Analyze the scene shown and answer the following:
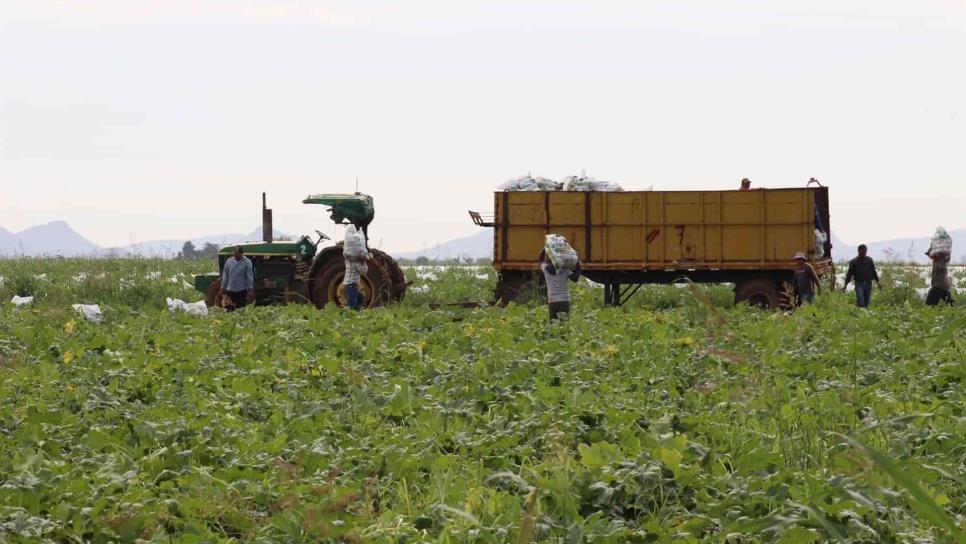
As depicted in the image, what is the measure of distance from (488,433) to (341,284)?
11.6 m

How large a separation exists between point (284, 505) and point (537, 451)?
2.25m

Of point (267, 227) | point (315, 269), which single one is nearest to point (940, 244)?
point (315, 269)

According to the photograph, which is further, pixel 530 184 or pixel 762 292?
pixel 530 184

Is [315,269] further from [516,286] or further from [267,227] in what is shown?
[516,286]

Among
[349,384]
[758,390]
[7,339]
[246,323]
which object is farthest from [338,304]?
[758,390]

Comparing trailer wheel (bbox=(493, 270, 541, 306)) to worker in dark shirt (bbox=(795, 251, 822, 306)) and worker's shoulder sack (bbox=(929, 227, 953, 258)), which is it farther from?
worker's shoulder sack (bbox=(929, 227, 953, 258))

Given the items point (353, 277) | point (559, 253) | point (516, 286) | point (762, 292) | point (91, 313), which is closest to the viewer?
point (559, 253)

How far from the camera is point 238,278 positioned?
58.1 feet

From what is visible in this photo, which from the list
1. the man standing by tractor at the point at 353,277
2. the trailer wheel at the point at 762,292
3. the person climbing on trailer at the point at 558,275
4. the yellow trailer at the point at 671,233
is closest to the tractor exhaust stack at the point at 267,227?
the man standing by tractor at the point at 353,277

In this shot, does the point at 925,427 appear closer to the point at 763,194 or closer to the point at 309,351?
the point at 309,351

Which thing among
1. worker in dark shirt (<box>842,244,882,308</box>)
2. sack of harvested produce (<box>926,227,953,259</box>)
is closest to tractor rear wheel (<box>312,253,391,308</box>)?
worker in dark shirt (<box>842,244,882,308</box>)

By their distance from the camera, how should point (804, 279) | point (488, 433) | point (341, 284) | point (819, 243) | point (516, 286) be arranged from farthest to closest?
point (516, 286), point (819, 243), point (341, 284), point (804, 279), point (488, 433)

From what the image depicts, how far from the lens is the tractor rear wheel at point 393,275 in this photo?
18.8m

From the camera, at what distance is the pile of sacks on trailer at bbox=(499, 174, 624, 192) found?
18953 millimetres
